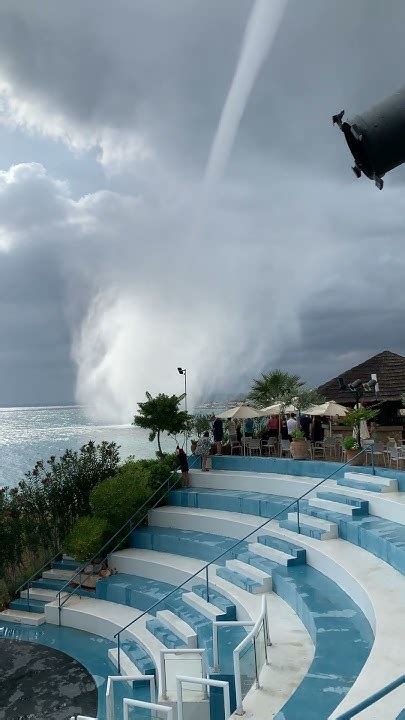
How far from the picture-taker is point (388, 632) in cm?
761

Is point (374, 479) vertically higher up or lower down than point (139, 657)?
higher up

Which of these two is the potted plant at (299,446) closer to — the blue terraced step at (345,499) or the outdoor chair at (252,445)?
the outdoor chair at (252,445)

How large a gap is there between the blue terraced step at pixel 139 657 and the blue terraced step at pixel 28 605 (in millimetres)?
4802

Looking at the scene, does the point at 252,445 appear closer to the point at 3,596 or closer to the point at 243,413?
the point at 243,413

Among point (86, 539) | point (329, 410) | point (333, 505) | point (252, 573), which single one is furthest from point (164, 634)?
point (329, 410)

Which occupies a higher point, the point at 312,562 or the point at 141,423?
the point at 141,423

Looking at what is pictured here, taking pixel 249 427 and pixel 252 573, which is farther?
pixel 249 427

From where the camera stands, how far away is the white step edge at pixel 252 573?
1235 cm

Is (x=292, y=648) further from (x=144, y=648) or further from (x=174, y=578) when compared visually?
(x=174, y=578)

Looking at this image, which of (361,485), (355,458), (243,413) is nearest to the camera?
(361,485)

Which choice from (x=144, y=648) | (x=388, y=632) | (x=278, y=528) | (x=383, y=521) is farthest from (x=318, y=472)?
(x=388, y=632)

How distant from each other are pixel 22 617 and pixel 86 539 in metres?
2.68

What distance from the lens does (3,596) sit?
18.5 m

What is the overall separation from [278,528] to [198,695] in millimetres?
8056
